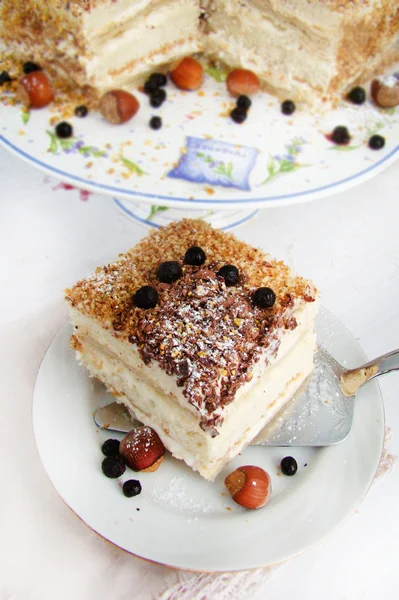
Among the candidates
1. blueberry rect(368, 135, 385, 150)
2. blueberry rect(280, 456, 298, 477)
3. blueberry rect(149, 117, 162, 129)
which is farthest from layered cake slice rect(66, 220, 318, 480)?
blueberry rect(368, 135, 385, 150)

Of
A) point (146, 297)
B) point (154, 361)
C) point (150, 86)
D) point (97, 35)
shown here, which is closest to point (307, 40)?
point (150, 86)

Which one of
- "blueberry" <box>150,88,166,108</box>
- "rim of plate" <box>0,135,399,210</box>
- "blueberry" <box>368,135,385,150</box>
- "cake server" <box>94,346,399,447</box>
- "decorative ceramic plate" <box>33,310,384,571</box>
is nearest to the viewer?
"decorative ceramic plate" <box>33,310,384,571</box>

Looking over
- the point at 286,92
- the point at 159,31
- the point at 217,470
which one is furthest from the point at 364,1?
the point at 217,470

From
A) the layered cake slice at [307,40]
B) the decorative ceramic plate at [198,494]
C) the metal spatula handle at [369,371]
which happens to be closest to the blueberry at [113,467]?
the decorative ceramic plate at [198,494]

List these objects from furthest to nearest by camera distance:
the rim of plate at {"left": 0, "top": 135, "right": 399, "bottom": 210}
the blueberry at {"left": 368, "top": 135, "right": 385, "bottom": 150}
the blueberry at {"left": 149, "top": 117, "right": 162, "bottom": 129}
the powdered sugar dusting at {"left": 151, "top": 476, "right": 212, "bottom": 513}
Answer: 1. the blueberry at {"left": 149, "top": 117, "right": 162, "bottom": 129}
2. the blueberry at {"left": 368, "top": 135, "right": 385, "bottom": 150}
3. the rim of plate at {"left": 0, "top": 135, "right": 399, "bottom": 210}
4. the powdered sugar dusting at {"left": 151, "top": 476, "right": 212, "bottom": 513}

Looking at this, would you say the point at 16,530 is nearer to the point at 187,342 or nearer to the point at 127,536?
the point at 127,536

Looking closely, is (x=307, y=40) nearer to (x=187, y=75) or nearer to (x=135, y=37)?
(x=187, y=75)

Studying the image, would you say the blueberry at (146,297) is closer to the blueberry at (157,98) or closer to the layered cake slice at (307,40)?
the blueberry at (157,98)

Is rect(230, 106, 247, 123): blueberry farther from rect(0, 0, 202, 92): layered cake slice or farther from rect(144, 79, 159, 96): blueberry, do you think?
rect(0, 0, 202, 92): layered cake slice
